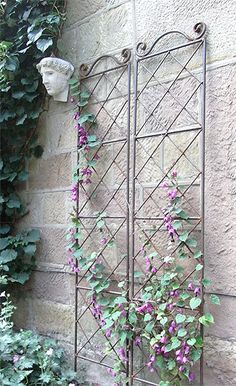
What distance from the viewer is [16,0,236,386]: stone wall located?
163cm

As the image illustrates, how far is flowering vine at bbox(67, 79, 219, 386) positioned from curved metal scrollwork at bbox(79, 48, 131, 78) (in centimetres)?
61

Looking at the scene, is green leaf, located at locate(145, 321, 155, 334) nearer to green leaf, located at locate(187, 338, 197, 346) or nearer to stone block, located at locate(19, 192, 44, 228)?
green leaf, located at locate(187, 338, 197, 346)

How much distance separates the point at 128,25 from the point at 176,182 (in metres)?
0.80

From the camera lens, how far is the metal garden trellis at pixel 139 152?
1.75m

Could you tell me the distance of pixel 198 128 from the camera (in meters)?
1.69

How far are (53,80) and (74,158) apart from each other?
40 centimetres

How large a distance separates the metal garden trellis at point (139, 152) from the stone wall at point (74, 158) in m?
0.05

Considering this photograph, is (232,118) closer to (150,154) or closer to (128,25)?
(150,154)

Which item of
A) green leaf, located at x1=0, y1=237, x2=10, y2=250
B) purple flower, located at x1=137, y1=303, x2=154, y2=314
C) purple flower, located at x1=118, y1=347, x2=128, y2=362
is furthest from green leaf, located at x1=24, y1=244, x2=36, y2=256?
purple flower, located at x1=137, y1=303, x2=154, y2=314

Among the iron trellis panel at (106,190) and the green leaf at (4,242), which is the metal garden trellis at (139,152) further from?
the green leaf at (4,242)

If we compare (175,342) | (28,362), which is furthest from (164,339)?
(28,362)

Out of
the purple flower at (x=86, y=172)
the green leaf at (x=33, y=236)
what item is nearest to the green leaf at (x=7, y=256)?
the green leaf at (x=33, y=236)

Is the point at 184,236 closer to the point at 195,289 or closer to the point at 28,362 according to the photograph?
the point at 195,289

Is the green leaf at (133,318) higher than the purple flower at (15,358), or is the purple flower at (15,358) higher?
the green leaf at (133,318)
